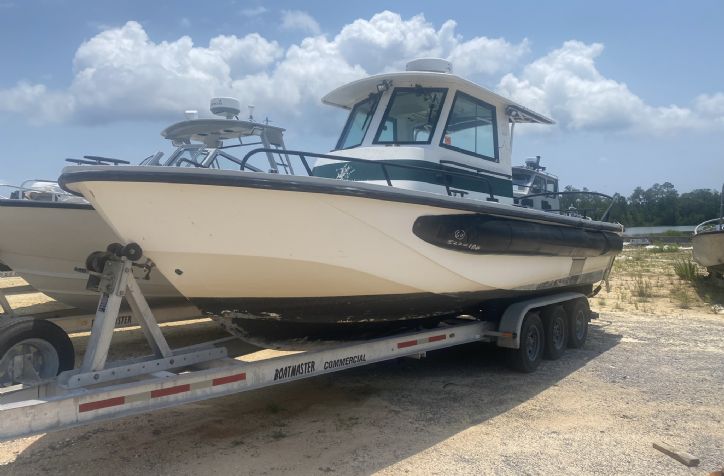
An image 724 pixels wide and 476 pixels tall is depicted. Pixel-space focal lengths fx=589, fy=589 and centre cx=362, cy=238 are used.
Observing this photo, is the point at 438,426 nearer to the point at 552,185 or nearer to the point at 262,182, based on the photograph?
the point at 262,182

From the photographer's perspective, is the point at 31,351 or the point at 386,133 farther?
the point at 386,133

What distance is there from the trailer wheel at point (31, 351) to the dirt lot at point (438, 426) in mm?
683

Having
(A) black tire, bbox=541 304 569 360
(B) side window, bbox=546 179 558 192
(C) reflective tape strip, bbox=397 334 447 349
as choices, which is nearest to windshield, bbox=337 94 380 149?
(C) reflective tape strip, bbox=397 334 447 349

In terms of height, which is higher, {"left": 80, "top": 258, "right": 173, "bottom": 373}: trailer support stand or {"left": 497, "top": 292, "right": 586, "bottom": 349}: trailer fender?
{"left": 80, "top": 258, "right": 173, "bottom": 373}: trailer support stand

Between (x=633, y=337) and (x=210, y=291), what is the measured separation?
5948 millimetres

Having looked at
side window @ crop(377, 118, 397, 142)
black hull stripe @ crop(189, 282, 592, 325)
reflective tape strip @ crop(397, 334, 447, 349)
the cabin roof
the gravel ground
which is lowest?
the gravel ground

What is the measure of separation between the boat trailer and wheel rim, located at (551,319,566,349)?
156 cm

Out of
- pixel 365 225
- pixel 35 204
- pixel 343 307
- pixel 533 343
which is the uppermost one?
pixel 35 204

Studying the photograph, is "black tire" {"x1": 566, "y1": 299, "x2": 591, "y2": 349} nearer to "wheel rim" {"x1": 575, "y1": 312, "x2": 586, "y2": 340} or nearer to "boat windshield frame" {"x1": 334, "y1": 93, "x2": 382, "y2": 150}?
"wheel rim" {"x1": 575, "y1": 312, "x2": 586, "y2": 340}

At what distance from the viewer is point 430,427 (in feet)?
13.7

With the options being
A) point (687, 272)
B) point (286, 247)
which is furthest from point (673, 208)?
point (286, 247)

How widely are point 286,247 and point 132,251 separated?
3.07 ft

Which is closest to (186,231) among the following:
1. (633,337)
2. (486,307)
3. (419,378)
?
(419,378)

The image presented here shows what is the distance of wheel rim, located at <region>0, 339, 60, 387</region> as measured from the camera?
431cm
